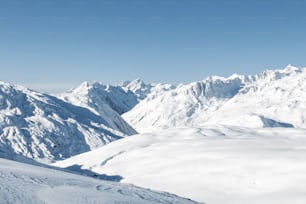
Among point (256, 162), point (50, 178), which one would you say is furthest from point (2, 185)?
point (256, 162)

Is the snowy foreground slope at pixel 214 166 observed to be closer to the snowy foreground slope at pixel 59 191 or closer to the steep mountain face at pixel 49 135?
the snowy foreground slope at pixel 59 191

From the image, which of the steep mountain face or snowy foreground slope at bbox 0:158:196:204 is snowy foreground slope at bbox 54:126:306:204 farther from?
the steep mountain face

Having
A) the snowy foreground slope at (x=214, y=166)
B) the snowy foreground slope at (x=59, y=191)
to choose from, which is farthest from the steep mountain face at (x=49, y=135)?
the snowy foreground slope at (x=59, y=191)

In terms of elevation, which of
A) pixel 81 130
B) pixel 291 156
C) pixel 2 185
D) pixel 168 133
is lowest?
pixel 2 185

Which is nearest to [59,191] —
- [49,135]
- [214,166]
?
[214,166]

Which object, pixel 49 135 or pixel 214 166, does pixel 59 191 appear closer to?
pixel 214 166

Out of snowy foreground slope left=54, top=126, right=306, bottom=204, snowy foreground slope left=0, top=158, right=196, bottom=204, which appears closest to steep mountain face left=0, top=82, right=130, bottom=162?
snowy foreground slope left=54, top=126, right=306, bottom=204

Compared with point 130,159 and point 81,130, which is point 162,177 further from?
point 81,130
